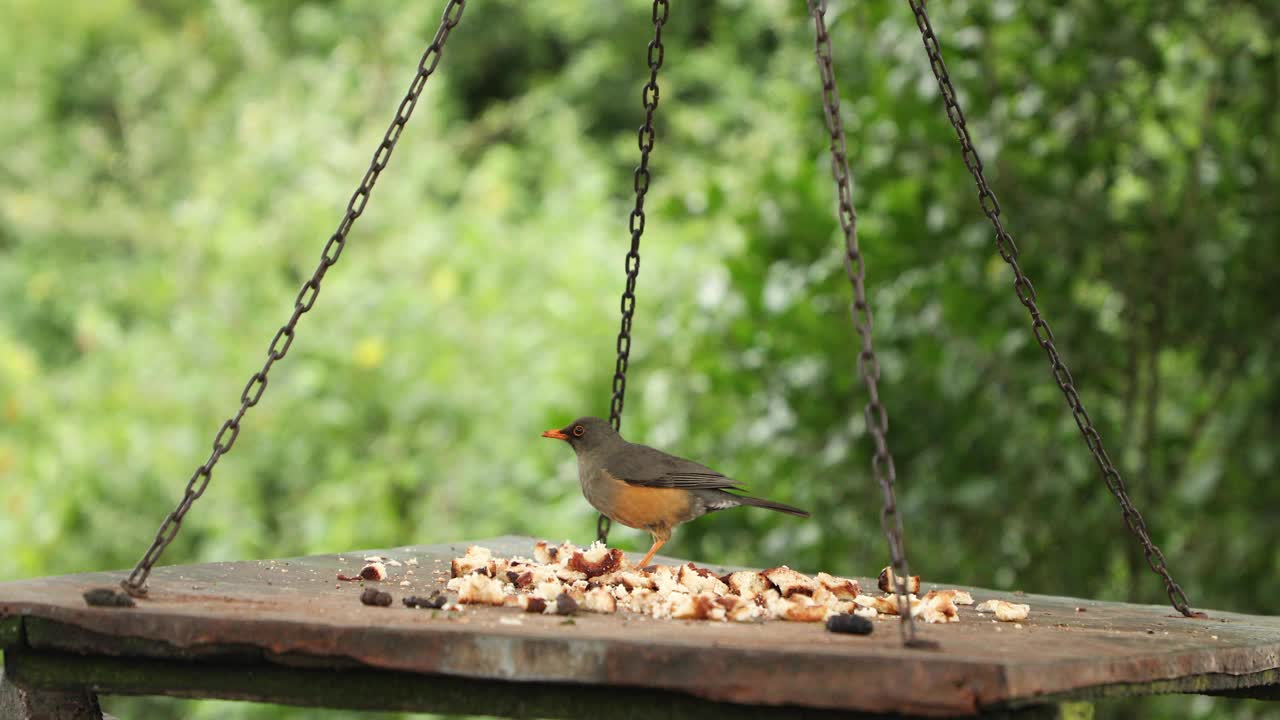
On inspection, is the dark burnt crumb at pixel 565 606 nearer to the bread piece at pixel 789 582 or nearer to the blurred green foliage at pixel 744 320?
the bread piece at pixel 789 582

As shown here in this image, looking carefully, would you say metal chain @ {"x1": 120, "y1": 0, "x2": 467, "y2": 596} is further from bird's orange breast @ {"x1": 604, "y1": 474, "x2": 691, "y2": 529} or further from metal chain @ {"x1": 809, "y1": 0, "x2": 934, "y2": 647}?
bird's orange breast @ {"x1": 604, "y1": 474, "x2": 691, "y2": 529}

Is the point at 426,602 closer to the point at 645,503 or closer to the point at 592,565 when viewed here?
the point at 592,565

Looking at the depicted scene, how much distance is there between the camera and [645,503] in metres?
3.40

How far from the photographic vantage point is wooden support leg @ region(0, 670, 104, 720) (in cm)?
248

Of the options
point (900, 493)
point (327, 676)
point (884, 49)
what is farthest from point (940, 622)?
point (884, 49)

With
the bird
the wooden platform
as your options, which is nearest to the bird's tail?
the bird

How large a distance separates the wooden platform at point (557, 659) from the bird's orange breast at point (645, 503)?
1.02 metres

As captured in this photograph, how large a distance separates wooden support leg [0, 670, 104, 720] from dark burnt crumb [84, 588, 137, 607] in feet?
1.21

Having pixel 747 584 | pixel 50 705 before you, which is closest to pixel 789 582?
pixel 747 584

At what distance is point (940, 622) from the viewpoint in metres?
2.46

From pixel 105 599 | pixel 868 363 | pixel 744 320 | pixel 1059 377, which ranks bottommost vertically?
pixel 105 599

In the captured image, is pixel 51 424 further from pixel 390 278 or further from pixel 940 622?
pixel 940 622

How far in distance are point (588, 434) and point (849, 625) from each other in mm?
1521

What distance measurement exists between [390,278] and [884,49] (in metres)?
3.75
